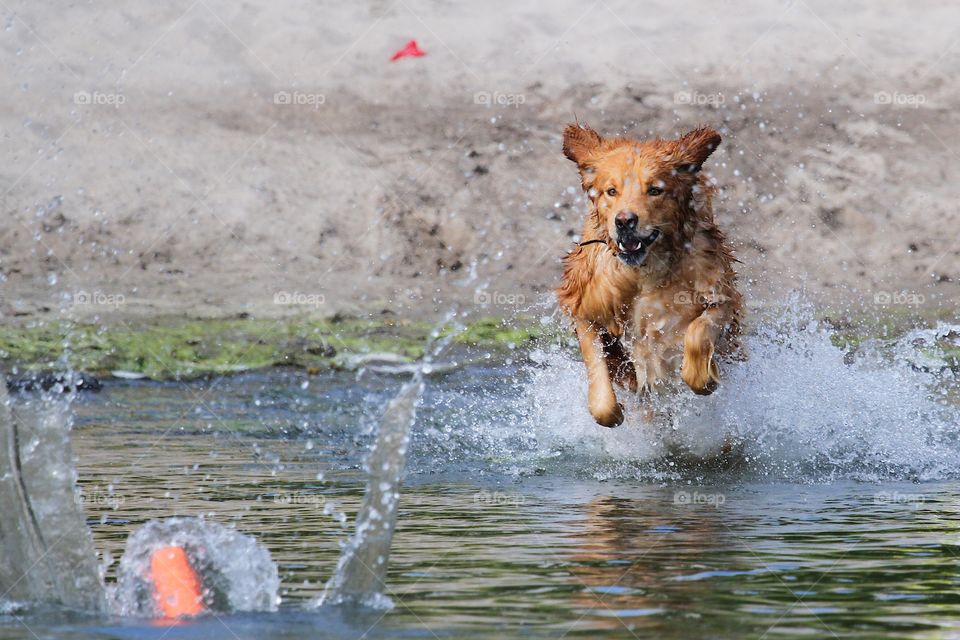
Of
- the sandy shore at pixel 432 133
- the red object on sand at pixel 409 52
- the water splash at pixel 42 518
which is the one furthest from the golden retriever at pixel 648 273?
the red object on sand at pixel 409 52

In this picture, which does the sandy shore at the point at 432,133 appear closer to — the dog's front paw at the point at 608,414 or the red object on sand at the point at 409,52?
the red object on sand at the point at 409,52

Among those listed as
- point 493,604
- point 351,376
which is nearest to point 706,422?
point 493,604

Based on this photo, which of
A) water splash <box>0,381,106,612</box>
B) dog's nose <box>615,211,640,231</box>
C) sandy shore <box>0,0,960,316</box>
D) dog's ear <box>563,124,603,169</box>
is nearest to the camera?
water splash <box>0,381,106,612</box>

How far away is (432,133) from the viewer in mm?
17891

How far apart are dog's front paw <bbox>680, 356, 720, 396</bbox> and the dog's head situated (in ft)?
1.85

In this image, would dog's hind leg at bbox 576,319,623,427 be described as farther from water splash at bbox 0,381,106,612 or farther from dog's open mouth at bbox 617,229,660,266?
water splash at bbox 0,381,106,612

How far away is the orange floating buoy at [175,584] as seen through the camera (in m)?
4.89

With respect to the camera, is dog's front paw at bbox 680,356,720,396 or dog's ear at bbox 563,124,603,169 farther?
dog's ear at bbox 563,124,603,169

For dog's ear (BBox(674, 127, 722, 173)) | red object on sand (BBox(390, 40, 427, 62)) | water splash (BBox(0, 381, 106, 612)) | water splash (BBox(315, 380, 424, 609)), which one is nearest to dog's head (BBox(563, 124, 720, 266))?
dog's ear (BBox(674, 127, 722, 173))

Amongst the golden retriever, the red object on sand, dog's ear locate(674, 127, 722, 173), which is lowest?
the golden retriever

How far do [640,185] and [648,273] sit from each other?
58 cm

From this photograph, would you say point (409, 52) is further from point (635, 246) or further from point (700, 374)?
point (700, 374)

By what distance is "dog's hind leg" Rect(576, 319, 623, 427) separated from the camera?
7945mm

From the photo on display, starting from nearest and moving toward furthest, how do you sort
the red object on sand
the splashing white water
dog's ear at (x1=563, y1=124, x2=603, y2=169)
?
dog's ear at (x1=563, y1=124, x2=603, y2=169)
the splashing white water
the red object on sand
